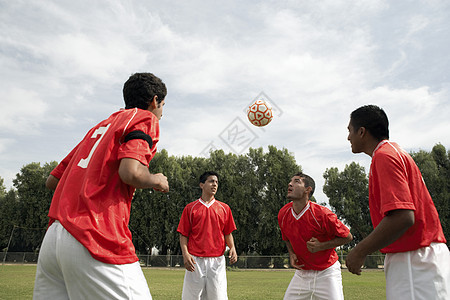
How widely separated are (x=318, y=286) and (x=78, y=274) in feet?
14.5

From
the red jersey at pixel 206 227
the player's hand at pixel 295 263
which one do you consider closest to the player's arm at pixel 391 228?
the player's hand at pixel 295 263

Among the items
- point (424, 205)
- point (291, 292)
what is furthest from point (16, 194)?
point (424, 205)

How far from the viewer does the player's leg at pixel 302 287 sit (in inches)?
227

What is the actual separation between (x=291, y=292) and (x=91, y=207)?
171 inches

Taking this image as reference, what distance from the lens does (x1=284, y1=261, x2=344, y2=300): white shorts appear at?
18.7 feet

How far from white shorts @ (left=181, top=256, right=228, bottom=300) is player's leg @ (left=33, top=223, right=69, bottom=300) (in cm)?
453

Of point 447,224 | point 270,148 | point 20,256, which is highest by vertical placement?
point 270,148

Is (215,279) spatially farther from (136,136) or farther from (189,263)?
(136,136)

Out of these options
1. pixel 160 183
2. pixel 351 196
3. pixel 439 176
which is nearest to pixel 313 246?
pixel 160 183

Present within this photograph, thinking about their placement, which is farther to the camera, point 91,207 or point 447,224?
point 447,224

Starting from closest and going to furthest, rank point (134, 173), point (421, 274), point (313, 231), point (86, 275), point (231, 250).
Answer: point (86, 275) → point (134, 173) → point (421, 274) → point (313, 231) → point (231, 250)

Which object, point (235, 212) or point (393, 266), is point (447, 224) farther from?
point (393, 266)

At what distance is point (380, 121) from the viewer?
3418mm

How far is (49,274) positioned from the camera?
2.61 metres
